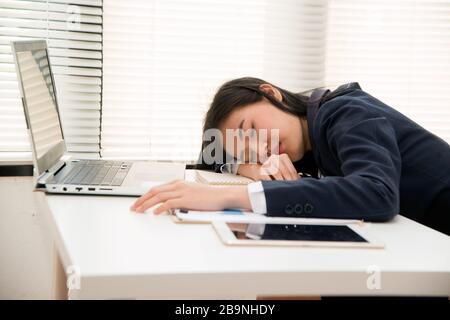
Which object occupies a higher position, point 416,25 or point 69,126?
point 416,25

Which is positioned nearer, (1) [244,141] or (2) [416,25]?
(1) [244,141]

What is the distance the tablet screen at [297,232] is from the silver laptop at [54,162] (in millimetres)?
375


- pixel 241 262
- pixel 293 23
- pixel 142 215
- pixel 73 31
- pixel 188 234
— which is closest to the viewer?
pixel 241 262

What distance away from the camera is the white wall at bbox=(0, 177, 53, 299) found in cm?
191

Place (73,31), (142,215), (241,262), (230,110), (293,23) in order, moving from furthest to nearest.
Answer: (293,23) < (73,31) < (230,110) < (142,215) < (241,262)

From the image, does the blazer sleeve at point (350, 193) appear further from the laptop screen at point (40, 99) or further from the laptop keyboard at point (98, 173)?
the laptop screen at point (40, 99)

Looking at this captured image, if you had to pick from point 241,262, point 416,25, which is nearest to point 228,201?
point 241,262

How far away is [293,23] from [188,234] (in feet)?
4.88

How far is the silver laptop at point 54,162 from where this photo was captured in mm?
1183

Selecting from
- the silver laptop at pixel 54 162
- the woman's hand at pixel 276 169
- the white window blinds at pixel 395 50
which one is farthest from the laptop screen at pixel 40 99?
the white window blinds at pixel 395 50

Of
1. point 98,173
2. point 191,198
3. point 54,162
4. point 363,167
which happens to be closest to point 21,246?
point 54,162
